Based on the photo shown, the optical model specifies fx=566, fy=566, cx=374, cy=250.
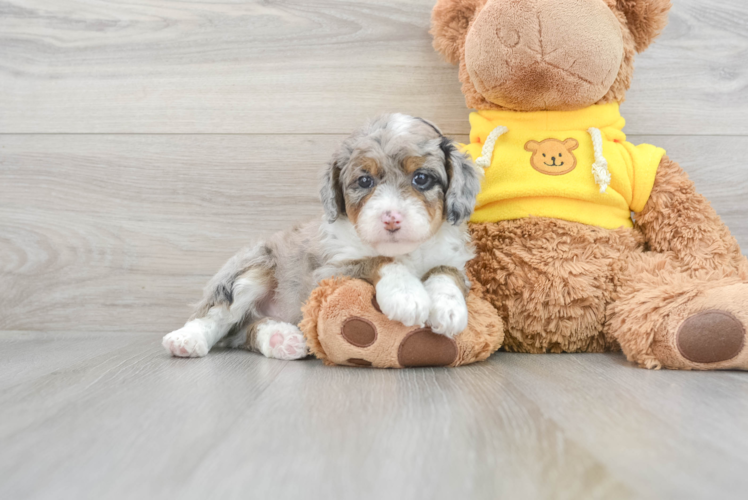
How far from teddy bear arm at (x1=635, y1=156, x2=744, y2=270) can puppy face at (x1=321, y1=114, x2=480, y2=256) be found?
641mm

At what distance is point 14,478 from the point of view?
0.89 metres

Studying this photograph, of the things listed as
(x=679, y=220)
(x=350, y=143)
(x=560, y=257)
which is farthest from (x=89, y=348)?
(x=679, y=220)

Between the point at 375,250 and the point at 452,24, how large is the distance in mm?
916

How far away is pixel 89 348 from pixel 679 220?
2147mm

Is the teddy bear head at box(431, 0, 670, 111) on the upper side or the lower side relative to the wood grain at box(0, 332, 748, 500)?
upper

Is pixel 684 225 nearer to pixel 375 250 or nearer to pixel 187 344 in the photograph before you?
pixel 375 250

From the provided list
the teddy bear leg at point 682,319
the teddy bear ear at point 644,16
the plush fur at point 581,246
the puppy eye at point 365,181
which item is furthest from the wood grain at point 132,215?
the teddy bear leg at point 682,319

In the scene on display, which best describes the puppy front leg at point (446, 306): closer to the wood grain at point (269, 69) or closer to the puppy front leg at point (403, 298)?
the puppy front leg at point (403, 298)

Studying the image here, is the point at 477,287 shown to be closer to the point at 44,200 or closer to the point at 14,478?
the point at 14,478

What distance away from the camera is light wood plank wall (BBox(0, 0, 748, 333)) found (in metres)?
2.38

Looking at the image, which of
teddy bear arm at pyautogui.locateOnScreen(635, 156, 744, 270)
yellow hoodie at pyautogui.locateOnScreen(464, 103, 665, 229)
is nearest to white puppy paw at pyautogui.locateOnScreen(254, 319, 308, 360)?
yellow hoodie at pyautogui.locateOnScreen(464, 103, 665, 229)

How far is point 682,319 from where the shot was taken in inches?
61.9

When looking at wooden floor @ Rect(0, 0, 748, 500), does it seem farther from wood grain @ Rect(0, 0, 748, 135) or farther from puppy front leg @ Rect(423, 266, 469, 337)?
puppy front leg @ Rect(423, 266, 469, 337)

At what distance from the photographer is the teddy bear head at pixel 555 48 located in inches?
68.9
